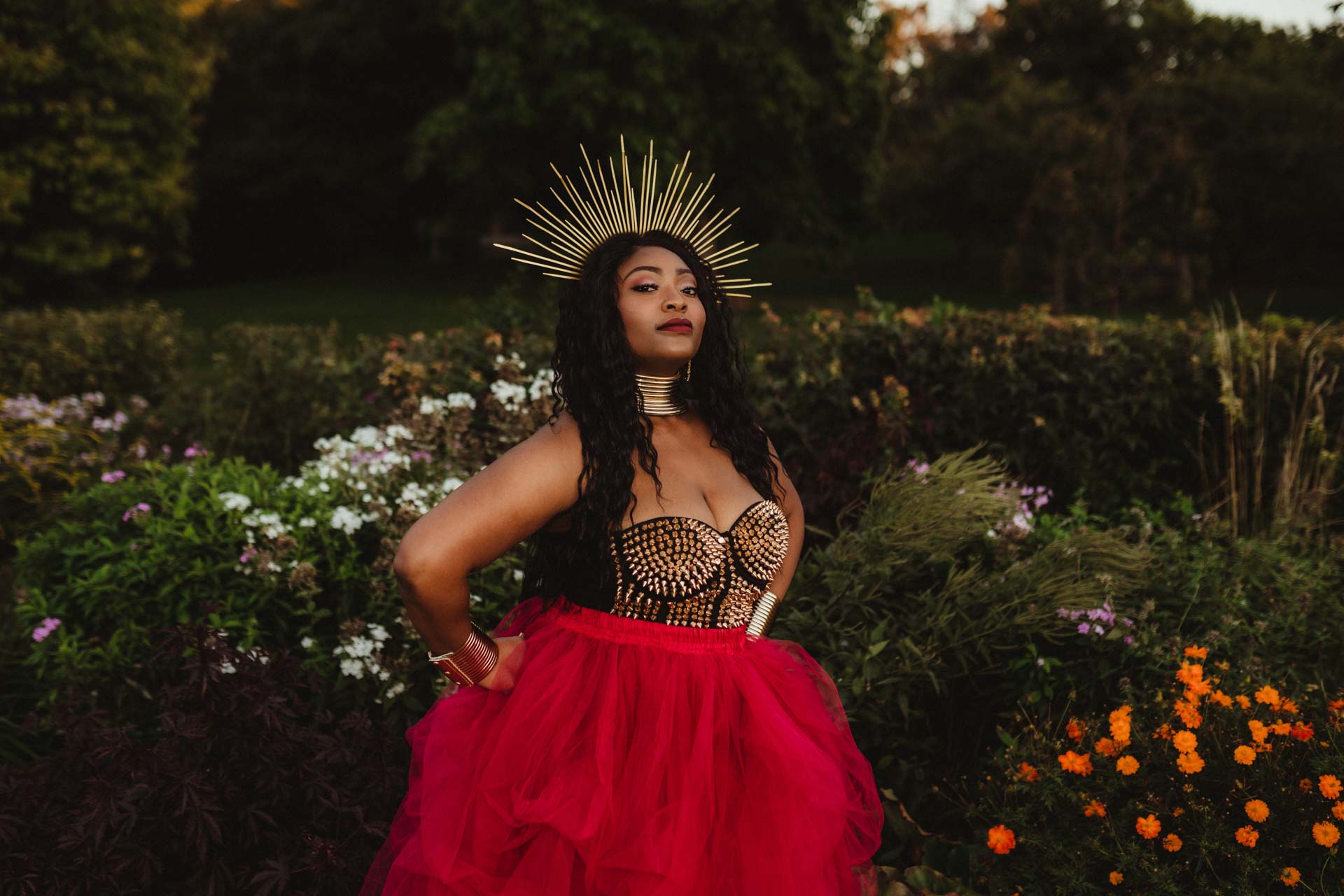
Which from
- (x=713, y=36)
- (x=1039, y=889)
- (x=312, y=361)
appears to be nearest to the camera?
(x=1039, y=889)

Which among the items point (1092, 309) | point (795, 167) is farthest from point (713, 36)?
point (1092, 309)

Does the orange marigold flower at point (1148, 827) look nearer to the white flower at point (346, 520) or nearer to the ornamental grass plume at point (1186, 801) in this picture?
the ornamental grass plume at point (1186, 801)

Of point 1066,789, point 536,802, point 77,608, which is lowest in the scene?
point 77,608

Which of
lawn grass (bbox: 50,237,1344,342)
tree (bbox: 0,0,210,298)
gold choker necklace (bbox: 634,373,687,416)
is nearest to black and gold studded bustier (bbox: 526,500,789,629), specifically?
gold choker necklace (bbox: 634,373,687,416)

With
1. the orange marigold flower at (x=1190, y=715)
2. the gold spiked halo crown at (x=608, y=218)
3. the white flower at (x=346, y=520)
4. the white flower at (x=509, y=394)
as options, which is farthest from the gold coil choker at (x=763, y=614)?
the white flower at (x=509, y=394)

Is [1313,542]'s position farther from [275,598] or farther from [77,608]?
[77,608]

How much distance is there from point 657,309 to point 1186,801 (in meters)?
1.73

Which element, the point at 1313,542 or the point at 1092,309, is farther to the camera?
the point at 1092,309

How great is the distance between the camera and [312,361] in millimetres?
6410

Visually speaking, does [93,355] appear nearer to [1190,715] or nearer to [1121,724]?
[1121,724]

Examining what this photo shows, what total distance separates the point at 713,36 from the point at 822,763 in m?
19.3

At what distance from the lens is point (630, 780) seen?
6.43ft

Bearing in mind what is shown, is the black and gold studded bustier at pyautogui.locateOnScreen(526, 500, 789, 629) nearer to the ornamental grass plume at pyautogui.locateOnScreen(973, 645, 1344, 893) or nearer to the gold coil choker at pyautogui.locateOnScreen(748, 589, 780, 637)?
the gold coil choker at pyautogui.locateOnScreen(748, 589, 780, 637)

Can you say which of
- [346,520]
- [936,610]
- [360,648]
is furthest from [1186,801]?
[346,520]
